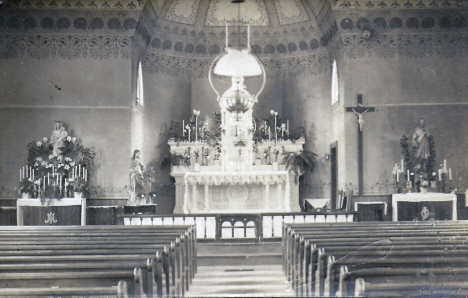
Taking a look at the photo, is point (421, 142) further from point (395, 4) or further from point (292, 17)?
point (292, 17)

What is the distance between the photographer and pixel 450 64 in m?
13.9

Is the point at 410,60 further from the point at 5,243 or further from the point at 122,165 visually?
the point at 5,243

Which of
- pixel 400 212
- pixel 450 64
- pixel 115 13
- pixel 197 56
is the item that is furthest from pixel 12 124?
pixel 450 64

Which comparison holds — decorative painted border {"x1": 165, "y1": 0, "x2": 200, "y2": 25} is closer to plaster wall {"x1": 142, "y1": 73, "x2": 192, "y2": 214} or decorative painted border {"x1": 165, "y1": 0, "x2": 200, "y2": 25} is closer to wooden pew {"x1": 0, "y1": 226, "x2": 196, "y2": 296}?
plaster wall {"x1": 142, "y1": 73, "x2": 192, "y2": 214}

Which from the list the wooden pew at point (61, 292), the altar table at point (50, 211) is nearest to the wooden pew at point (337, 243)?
the wooden pew at point (61, 292)

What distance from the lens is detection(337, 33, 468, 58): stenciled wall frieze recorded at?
13.8 meters

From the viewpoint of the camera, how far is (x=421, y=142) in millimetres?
13375

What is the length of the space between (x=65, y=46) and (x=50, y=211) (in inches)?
181

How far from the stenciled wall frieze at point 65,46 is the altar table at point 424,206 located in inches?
325

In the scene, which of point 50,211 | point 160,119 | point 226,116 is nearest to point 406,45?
point 226,116

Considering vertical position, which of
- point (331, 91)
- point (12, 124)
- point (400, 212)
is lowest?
point (400, 212)

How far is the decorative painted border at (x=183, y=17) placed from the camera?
15742mm

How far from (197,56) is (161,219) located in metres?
8.55

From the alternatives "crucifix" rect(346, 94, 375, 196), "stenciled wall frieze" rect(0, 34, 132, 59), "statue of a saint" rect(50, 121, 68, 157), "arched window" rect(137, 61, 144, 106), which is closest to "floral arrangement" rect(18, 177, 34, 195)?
"statue of a saint" rect(50, 121, 68, 157)
